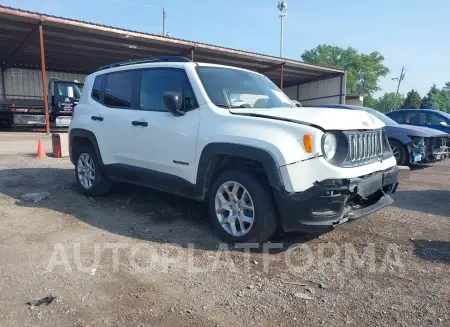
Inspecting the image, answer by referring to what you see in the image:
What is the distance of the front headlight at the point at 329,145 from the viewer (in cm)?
346

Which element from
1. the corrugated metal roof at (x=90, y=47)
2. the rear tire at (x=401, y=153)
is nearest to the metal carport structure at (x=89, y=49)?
the corrugated metal roof at (x=90, y=47)

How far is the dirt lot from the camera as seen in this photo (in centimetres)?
267

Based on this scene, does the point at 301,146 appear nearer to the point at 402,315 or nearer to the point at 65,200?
the point at 402,315

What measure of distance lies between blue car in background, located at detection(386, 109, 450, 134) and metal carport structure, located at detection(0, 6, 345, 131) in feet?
32.2

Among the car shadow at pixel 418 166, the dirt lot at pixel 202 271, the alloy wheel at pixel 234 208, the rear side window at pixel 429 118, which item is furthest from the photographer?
the rear side window at pixel 429 118

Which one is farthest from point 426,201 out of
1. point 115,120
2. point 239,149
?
point 115,120

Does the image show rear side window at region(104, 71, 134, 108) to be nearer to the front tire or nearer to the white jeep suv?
the white jeep suv

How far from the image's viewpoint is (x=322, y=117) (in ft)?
11.9

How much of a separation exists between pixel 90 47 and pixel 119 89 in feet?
52.2

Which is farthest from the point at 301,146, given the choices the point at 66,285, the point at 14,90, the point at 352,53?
the point at 352,53

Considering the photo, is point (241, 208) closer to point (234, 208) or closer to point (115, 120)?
point (234, 208)

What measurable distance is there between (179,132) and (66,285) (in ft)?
6.46

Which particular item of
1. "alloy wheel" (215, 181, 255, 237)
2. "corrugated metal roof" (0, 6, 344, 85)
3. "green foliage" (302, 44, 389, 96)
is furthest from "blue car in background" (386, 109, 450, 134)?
"green foliage" (302, 44, 389, 96)

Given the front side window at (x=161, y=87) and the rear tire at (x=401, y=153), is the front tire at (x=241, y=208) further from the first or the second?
the rear tire at (x=401, y=153)
